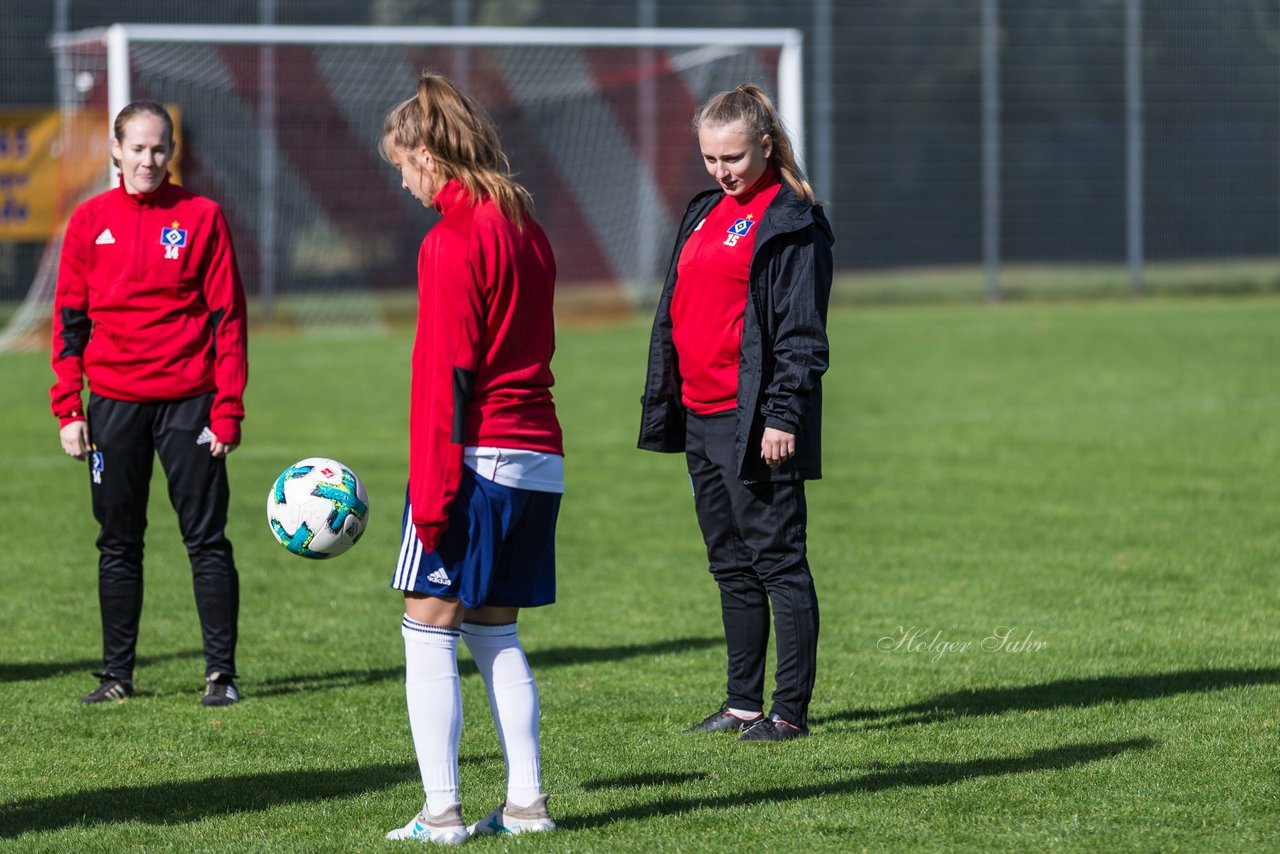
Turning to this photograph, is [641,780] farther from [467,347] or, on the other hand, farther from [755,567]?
[467,347]

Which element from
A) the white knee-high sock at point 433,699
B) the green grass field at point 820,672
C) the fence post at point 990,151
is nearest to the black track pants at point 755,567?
the green grass field at point 820,672

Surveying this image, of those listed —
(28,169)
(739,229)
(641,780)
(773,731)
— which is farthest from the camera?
(28,169)

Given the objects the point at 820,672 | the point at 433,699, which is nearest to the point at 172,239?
the point at 433,699

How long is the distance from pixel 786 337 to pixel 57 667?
305 centimetres

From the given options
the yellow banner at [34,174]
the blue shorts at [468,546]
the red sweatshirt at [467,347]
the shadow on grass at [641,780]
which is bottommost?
the shadow on grass at [641,780]

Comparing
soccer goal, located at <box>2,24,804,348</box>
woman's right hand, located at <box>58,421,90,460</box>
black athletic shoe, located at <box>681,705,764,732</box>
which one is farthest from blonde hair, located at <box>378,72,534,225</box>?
soccer goal, located at <box>2,24,804,348</box>

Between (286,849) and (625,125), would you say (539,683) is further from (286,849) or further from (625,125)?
(625,125)

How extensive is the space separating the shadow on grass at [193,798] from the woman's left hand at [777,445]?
1.32m

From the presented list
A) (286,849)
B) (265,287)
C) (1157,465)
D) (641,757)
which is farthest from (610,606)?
(265,287)

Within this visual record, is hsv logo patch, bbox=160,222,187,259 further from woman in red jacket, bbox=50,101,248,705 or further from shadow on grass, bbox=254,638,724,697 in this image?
shadow on grass, bbox=254,638,724,697

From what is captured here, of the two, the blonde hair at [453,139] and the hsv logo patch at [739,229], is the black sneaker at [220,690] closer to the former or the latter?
the hsv logo patch at [739,229]

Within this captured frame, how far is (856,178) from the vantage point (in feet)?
91.4

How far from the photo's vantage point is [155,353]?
5551 millimetres
